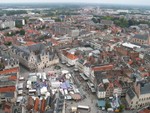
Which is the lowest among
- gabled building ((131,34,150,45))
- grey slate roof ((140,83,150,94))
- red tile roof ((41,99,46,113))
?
red tile roof ((41,99,46,113))

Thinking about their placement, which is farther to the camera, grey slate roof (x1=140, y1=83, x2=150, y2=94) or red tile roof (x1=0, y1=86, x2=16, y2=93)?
red tile roof (x1=0, y1=86, x2=16, y2=93)

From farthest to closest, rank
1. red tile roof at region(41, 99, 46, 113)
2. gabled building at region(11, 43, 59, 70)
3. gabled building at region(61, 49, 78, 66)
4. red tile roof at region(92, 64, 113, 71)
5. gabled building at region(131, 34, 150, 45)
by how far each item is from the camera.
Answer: gabled building at region(131, 34, 150, 45) < gabled building at region(61, 49, 78, 66) < gabled building at region(11, 43, 59, 70) < red tile roof at region(92, 64, 113, 71) < red tile roof at region(41, 99, 46, 113)

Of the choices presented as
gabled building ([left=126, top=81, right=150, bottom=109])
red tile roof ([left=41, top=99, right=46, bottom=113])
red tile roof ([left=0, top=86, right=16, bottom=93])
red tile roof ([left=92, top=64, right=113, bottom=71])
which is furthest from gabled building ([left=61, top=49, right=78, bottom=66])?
red tile roof ([left=41, top=99, right=46, bottom=113])

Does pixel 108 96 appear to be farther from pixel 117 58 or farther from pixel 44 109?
pixel 117 58

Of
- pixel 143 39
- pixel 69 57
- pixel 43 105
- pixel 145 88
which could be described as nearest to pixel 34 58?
pixel 69 57

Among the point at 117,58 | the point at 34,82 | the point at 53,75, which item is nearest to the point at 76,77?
the point at 53,75

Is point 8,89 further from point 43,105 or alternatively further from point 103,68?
point 103,68

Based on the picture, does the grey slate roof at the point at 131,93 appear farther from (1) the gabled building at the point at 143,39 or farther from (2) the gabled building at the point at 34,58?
(1) the gabled building at the point at 143,39

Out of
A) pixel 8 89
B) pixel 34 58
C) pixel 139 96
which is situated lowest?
pixel 139 96

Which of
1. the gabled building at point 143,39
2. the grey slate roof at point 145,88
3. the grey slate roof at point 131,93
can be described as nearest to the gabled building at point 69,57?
the grey slate roof at point 131,93

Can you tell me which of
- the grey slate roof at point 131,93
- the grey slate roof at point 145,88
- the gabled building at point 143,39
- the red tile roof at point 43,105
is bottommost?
the red tile roof at point 43,105

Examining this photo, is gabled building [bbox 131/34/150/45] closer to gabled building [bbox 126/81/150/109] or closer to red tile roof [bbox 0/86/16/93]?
gabled building [bbox 126/81/150/109]
